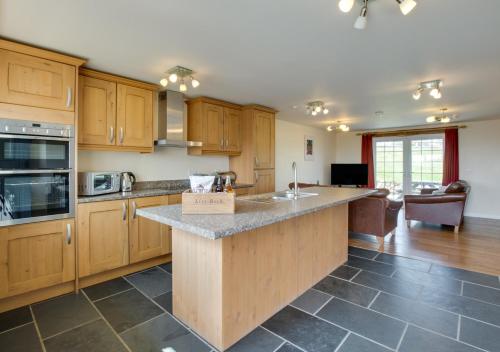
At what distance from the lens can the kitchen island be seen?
169 centimetres

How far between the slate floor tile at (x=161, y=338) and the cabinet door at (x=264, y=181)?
112 inches

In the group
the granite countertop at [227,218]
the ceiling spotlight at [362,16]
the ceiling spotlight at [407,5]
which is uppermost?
the ceiling spotlight at [362,16]

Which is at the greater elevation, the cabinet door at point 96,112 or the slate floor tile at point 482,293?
the cabinet door at point 96,112

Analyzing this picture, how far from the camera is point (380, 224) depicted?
3891mm

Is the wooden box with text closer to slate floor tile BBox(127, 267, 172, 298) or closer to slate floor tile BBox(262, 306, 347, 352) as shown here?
slate floor tile BBox(262, 306, 347, 352)

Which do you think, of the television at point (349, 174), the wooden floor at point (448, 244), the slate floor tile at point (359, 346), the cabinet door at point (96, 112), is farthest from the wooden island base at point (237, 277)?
the television at point (349, 174)

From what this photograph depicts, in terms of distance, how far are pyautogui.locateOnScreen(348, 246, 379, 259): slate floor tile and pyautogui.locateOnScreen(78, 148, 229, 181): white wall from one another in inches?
97.8

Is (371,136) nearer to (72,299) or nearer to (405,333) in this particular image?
(405,333)

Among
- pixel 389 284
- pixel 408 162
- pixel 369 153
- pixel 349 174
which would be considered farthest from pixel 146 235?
pixel 408 162

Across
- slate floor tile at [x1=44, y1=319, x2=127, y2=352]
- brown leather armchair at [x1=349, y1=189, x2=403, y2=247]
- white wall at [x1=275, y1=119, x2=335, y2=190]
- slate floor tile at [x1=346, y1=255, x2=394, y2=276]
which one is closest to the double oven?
slate floor tile at [x1=44, y1=319, x2=127, y2=352]

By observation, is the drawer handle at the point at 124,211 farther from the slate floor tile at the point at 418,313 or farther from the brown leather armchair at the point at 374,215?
the brown leather armchair at the point at 374,215

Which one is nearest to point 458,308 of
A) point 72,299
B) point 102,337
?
point 102,337

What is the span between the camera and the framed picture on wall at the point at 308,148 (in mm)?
7008

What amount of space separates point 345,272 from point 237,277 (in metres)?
1.74
